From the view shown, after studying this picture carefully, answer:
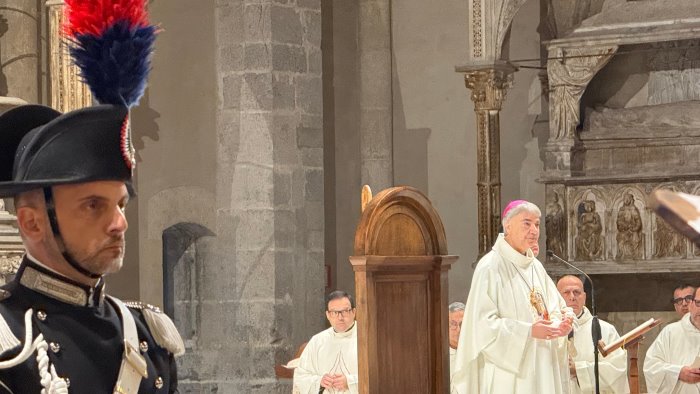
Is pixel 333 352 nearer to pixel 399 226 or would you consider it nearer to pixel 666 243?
pixel 399 226

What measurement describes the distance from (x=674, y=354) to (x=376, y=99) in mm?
5978

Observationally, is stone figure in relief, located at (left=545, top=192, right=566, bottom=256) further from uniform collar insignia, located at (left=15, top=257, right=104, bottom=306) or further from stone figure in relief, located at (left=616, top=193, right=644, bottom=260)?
uniform collar insignia, located at (left=15, top=257, right=104, bottom=306)

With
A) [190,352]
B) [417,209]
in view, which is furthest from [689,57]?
[417,209]

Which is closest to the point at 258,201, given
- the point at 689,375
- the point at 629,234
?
the point at 629,234

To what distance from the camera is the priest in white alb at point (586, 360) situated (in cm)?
1032

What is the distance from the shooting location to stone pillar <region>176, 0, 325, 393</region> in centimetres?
1302

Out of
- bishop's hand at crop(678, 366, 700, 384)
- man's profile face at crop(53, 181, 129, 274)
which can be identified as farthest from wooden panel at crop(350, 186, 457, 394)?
man's profile face at crop(53, 181, 129, 274)

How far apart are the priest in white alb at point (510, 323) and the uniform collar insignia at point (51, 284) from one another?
5.96 meters

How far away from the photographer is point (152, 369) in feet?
10.2

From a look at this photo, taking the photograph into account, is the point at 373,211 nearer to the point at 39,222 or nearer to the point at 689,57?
the point at 39,222

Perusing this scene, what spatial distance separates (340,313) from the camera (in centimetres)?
1045

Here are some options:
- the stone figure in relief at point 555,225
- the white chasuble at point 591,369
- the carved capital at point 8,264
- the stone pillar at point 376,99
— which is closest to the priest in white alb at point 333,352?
the white chasuble at point 591,369

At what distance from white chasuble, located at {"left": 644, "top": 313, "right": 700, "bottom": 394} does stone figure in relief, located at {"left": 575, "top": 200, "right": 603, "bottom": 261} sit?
267cm

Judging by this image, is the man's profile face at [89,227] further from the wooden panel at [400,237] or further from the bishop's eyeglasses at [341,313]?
the bishop's eyeglasses at [341,313]
